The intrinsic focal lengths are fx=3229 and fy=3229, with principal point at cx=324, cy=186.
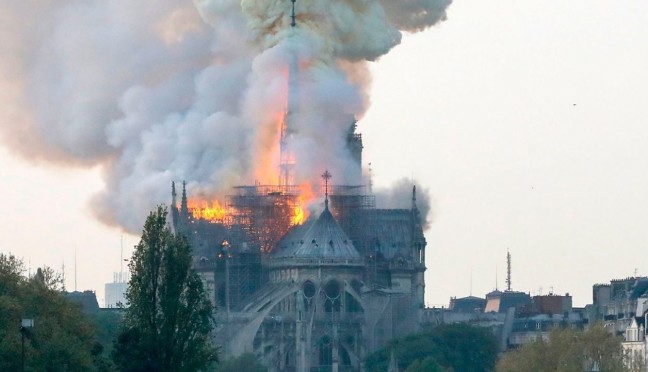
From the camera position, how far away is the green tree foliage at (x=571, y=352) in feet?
491

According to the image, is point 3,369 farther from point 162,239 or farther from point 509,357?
point 509,357

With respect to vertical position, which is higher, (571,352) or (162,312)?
(162,312)

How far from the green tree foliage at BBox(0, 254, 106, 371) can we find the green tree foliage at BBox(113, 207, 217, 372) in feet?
13.4

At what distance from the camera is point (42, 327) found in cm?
12925

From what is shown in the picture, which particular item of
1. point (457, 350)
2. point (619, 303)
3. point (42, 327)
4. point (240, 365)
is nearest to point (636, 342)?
point (619, 303)

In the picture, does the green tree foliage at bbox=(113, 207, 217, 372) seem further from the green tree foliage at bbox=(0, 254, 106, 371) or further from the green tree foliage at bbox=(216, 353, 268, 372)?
the green tree foliage at bbox=(216, 353, 268, 372)

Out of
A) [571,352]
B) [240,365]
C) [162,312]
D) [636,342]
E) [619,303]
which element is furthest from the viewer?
[240,365]

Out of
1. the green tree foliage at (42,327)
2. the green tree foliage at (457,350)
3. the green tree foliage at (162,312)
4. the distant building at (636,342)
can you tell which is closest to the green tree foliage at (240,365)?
the green tree foliage at (457,350)

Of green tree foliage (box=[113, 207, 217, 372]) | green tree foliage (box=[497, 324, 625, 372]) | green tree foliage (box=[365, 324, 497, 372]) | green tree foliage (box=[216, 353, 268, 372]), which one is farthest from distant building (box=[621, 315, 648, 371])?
green tree foliage (box=[113, 207, 217, 372])

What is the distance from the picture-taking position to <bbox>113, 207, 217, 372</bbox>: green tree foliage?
393 ft

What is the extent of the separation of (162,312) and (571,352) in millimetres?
34721

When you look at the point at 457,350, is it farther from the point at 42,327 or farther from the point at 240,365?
the point at 42,327

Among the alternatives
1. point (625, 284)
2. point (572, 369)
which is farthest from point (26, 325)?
point (625, 284)

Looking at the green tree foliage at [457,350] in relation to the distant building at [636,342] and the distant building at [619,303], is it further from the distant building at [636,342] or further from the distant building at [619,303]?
the distant building at [636,342]
